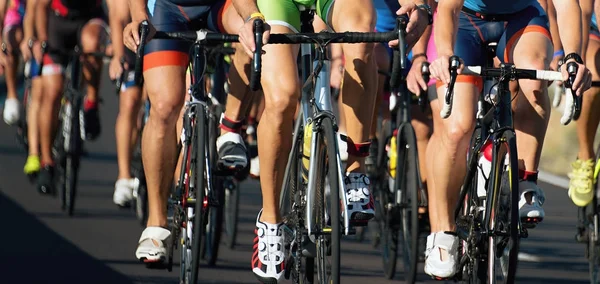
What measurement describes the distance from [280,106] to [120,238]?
163 inches

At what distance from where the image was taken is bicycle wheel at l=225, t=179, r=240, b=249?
1126 centimetres

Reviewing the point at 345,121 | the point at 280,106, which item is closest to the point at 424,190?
the point at 345,121

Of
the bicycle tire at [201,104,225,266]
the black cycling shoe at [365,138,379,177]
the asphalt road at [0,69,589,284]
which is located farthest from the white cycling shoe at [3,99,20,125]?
the bicycle tire at [201,104,225,266]

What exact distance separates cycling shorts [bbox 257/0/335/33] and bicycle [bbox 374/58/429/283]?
4.08 ft

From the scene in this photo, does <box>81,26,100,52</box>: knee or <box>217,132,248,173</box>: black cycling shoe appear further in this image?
<box>81,26,100,52</box>: knee

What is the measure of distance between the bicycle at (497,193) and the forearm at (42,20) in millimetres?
6768

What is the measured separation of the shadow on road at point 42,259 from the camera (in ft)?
31.9

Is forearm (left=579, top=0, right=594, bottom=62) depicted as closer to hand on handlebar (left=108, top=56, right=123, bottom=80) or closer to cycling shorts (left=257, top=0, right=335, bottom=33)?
cycling shorts (left=257, top=0, right=335, bottom=33)

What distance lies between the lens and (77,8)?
47.4ft

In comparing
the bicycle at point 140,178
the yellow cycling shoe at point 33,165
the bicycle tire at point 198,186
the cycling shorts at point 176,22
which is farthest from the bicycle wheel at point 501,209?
the yellow cycling shoe at point 33,165

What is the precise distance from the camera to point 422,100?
967 centimetres

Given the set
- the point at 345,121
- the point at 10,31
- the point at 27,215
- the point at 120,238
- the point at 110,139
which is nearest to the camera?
the point at 345,121

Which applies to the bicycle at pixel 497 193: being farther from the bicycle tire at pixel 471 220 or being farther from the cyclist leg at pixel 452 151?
the cyclist leg at pixel 452 151

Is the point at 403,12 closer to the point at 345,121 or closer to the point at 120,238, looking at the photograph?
the point at 345,121
